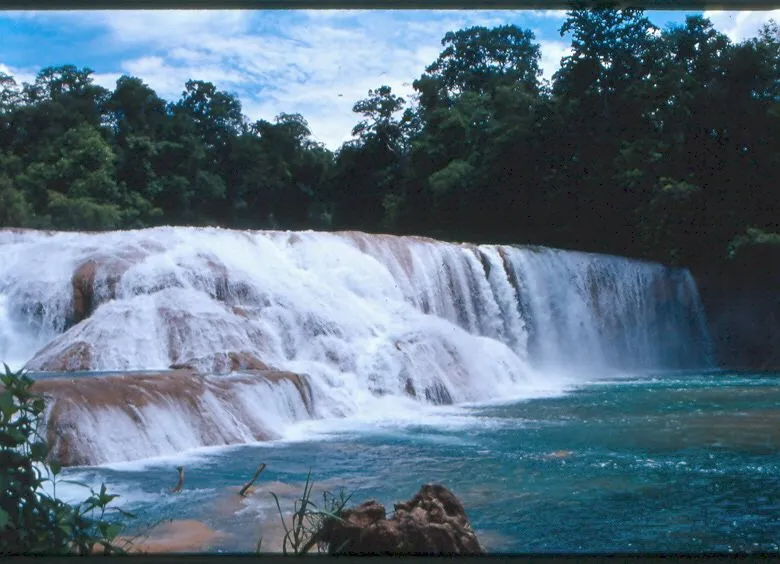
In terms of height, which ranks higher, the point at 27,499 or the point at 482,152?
the point at 482,152

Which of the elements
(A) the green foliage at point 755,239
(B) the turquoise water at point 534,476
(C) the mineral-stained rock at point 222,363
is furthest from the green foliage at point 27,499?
(A) the green foliage at point 755,239

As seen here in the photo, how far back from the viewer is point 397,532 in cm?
299

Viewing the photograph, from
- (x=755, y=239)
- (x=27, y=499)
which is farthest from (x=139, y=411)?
(x=755, y=239)

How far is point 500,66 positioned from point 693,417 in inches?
118

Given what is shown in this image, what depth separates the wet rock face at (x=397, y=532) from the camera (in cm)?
296

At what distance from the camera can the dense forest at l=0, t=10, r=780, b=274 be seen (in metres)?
5.74

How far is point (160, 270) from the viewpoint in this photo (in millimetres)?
7656

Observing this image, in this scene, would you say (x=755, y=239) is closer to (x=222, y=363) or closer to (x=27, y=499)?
(x=222, y=363)

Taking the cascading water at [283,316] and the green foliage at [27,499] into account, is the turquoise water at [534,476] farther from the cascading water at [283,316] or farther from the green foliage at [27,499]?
the green foliage at [27,499]

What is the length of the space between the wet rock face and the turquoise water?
544 millimetres

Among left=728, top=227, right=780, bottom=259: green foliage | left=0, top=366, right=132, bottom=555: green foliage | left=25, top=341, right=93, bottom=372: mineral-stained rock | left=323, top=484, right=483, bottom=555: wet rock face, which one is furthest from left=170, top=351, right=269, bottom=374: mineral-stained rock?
left=728, top=227, right=780, bottom=259: green foliage

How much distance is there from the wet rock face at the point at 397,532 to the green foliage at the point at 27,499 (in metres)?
0.89

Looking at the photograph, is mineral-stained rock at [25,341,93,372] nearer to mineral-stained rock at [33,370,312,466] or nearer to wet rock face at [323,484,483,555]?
mineral-stained rock at [33,370,312,466]

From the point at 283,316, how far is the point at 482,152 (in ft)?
12.4
